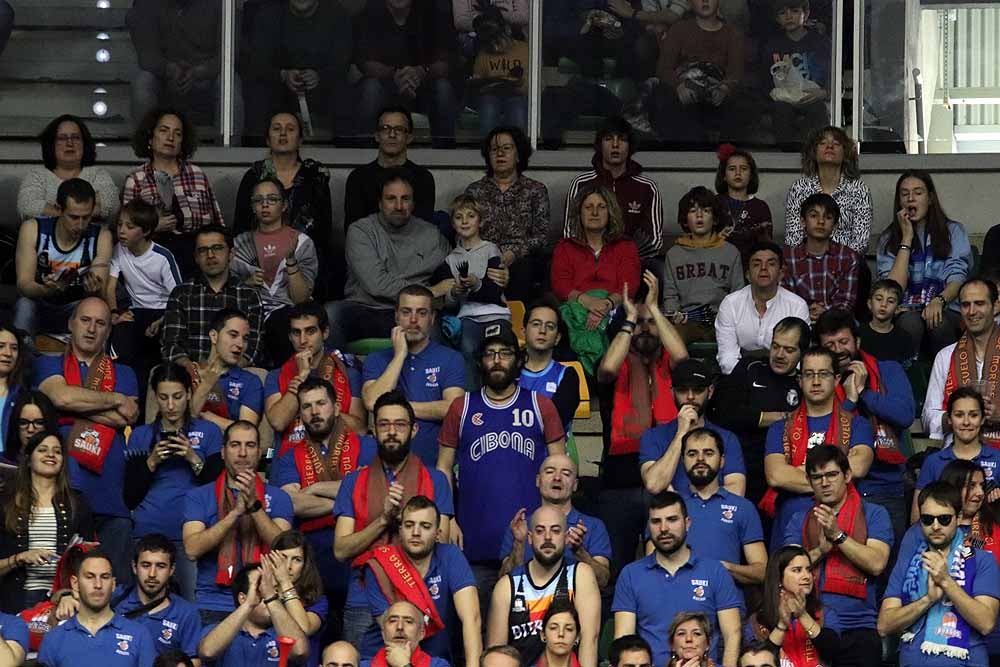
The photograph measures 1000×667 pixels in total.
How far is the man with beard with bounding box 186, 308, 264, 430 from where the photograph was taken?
1235cm

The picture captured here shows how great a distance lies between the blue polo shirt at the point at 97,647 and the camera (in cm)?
1055

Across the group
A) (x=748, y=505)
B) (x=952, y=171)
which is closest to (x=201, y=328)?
(x=748, y=505)

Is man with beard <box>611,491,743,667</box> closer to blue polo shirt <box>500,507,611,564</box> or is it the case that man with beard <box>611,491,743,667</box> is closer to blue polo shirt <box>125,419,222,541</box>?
blue polo shirt <box>500,507,611,564</box>

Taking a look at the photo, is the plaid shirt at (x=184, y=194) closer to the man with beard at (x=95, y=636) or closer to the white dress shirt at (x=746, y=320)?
the white dress shirt at (x=746, y=320)

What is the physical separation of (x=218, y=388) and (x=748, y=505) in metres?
2.99

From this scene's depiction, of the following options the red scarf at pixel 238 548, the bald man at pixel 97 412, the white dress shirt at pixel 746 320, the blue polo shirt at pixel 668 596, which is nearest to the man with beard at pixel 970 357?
the white dress shirt at pixel 746 320

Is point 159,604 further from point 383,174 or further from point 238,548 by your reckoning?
point 383,174

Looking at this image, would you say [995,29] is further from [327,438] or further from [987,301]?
[327,438]

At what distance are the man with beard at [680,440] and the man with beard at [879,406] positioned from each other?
0.74 m

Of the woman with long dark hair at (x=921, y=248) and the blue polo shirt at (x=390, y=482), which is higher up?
the woman with long dark hair at (x=921, y=248)

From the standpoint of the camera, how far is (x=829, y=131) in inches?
568

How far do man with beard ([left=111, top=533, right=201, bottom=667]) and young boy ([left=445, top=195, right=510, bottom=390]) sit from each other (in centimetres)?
280

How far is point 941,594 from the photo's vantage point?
10.8 meters

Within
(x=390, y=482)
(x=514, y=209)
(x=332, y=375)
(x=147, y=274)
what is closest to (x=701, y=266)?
(x=514, y=209)
